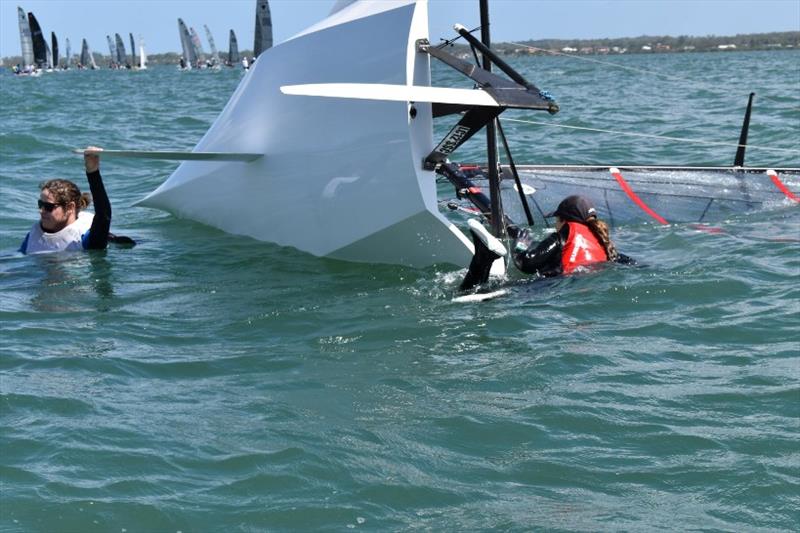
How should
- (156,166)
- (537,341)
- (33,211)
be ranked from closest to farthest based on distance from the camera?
1. (537,341)
2. (33,211)
3. (156,166)

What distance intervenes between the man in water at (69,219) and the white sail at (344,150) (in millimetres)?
1268

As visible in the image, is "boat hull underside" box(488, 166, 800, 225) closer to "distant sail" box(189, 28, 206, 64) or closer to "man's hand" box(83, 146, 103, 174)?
"man's hand" box(83, 146, 103, 174)

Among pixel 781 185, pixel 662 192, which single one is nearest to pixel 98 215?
pixel 662 192

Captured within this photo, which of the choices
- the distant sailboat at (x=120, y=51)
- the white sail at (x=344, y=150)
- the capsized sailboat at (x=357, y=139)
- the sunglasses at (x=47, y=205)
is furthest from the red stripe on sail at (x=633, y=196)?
the distant sailboat at (x=120, y=51)

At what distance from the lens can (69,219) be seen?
8.48m

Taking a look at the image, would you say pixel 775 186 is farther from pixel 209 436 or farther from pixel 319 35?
pixel 209 436

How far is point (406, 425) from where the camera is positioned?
5.04 metres

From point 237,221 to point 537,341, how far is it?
12.3ft

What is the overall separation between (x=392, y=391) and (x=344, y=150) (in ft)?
9.03

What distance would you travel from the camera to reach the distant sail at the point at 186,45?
99812 mm

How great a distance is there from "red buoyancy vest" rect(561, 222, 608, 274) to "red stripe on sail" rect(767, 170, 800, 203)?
3746 mm

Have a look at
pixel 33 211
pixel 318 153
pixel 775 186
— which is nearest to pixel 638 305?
pixel 318 153

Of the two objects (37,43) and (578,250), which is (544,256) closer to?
(578,250)

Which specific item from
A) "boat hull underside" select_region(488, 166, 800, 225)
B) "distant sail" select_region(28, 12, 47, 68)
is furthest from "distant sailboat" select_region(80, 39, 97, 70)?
"boat hull underside" select_region(488, 166, 800, 225)
